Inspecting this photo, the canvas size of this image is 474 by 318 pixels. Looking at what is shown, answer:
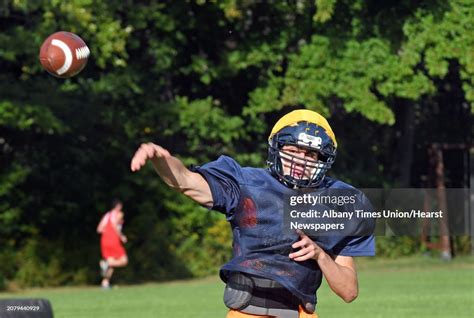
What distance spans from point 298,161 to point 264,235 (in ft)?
1.17

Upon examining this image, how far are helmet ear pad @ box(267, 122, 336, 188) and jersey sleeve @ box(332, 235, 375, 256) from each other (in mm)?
308

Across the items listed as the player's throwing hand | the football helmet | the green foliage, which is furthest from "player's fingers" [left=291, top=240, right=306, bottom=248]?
the green foliage

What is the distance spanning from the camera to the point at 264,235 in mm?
5180

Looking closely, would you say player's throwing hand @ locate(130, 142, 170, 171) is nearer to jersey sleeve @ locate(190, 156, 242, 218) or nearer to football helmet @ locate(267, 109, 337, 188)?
jersey sleeve @ locate(190, 156, 242, 218)

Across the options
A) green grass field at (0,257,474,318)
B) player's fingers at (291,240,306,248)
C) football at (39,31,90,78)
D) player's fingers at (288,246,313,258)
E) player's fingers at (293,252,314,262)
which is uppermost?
football at (39,31,90,78)

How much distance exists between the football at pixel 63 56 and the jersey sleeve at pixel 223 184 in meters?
5.02

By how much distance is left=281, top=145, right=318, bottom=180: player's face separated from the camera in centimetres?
511

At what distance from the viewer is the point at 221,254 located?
25.6 meters

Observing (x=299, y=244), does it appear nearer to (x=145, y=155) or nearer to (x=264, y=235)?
(x=264, y=235)

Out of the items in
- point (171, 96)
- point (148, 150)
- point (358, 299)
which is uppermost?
point (171, 96)

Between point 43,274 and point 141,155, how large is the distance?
1945 cm

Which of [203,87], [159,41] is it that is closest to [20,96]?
[159,41]

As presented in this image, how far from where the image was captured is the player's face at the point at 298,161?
5113mm

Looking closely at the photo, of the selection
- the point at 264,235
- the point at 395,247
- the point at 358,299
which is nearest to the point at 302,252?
the point at 264,235
